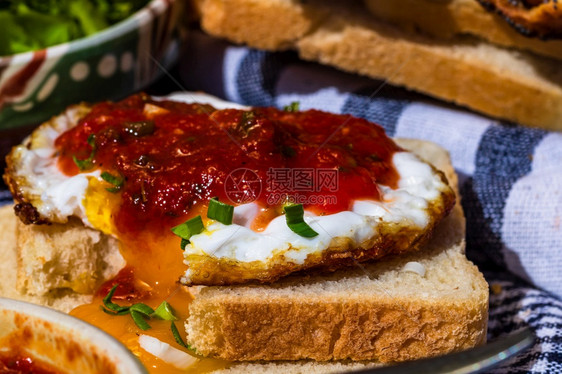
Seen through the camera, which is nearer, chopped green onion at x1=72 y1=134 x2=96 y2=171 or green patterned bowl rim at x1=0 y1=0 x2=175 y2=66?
chopped green onion at x1=72 y1=134 x2=96 y2=171

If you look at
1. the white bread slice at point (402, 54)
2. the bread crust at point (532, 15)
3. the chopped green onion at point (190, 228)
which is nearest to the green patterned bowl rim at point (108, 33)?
the white bread slice at point (402, 54)

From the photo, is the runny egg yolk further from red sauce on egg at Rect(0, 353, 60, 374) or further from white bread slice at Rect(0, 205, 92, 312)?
red sauce on egg at Rect(0, 353, 60, 374)

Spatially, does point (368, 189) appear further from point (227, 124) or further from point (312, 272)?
point (227, 124)

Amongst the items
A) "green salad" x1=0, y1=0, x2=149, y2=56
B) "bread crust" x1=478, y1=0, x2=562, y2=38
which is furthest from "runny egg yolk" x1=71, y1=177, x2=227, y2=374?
"bread crust" x1=478, y1=0, x2=562, y2=38

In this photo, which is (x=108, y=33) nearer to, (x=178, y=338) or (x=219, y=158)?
(x=219, y=158)

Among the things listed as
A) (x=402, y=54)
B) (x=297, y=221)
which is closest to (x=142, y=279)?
(x=297, y=221)
